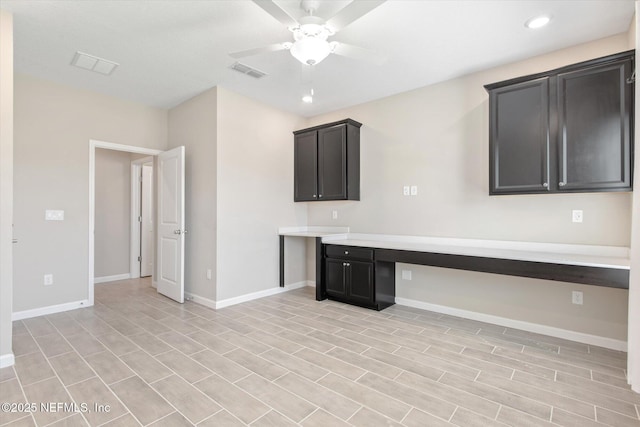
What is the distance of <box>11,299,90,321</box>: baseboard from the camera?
3.46m

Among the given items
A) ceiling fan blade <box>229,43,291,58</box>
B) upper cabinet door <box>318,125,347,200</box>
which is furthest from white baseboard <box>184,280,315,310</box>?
ceiling fan blade <box>229,43,291,58</box>

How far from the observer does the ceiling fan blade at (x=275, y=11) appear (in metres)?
1.78

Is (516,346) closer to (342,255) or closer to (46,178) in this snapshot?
(342,255)

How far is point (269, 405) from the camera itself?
1914 mm

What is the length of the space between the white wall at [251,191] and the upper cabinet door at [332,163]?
64cm

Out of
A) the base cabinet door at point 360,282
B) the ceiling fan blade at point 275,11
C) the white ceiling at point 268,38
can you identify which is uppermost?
the white ceiling at point 268,38

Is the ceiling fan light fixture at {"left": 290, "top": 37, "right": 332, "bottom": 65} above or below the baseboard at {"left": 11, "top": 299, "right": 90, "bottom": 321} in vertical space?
above

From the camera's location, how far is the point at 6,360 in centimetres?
238

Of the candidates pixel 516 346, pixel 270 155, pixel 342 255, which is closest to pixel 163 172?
pixel 270 155

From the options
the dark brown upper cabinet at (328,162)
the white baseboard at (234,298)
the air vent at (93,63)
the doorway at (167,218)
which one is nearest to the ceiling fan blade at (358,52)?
the dark brown upper cabinet at (328,162)

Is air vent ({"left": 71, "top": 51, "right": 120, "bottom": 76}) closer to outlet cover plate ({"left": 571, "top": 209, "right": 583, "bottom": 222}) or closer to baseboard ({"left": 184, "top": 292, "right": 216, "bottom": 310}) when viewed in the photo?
baseboard ({"left": 184, "top": 292, "right": 216, "bottom": 310})

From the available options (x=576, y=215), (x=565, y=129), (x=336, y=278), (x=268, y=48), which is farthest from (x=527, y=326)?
(x=268, y=48)

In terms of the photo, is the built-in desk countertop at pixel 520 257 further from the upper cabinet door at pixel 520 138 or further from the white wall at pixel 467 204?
the upper cabinet door at pixel 520 138

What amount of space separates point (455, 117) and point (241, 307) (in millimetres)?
3485
